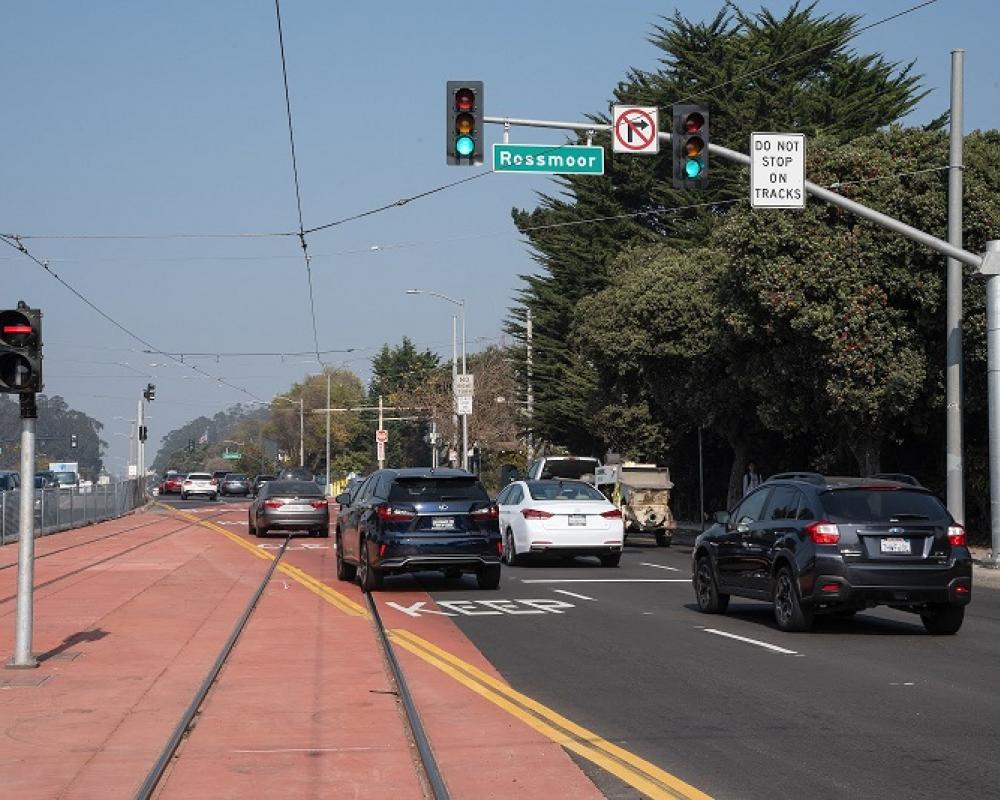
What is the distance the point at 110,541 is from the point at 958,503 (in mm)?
20621

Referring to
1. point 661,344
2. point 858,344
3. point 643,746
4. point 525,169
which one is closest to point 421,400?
point 661,344

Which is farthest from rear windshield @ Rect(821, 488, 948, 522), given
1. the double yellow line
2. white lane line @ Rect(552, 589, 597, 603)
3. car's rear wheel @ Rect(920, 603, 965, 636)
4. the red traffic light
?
the red traffic light

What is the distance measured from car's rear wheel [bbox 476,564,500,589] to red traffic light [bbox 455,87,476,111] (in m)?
6.40

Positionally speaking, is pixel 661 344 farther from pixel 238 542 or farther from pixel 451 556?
pixel 451 556

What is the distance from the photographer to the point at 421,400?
Result: 4158 inches

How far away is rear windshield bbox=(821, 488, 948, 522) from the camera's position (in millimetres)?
15856

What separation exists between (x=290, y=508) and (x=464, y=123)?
20.0 metres

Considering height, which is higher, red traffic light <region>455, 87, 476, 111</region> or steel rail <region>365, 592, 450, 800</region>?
red traffic light <region>455, 87, 476, 111</region>

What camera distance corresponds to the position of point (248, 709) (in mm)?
11250

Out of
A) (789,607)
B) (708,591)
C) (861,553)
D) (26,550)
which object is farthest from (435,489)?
(26,550)

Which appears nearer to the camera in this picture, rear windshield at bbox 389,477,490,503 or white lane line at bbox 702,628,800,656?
white lane line at bbox 702,628,800,656

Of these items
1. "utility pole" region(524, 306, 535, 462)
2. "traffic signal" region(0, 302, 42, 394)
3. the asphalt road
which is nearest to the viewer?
the asphalt road

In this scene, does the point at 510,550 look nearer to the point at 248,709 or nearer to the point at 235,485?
the point at 248,709

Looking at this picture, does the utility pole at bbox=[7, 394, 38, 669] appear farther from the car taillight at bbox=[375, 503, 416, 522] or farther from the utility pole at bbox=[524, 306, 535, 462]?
the utility pole at bbox=[524, 306, 535, 462]
